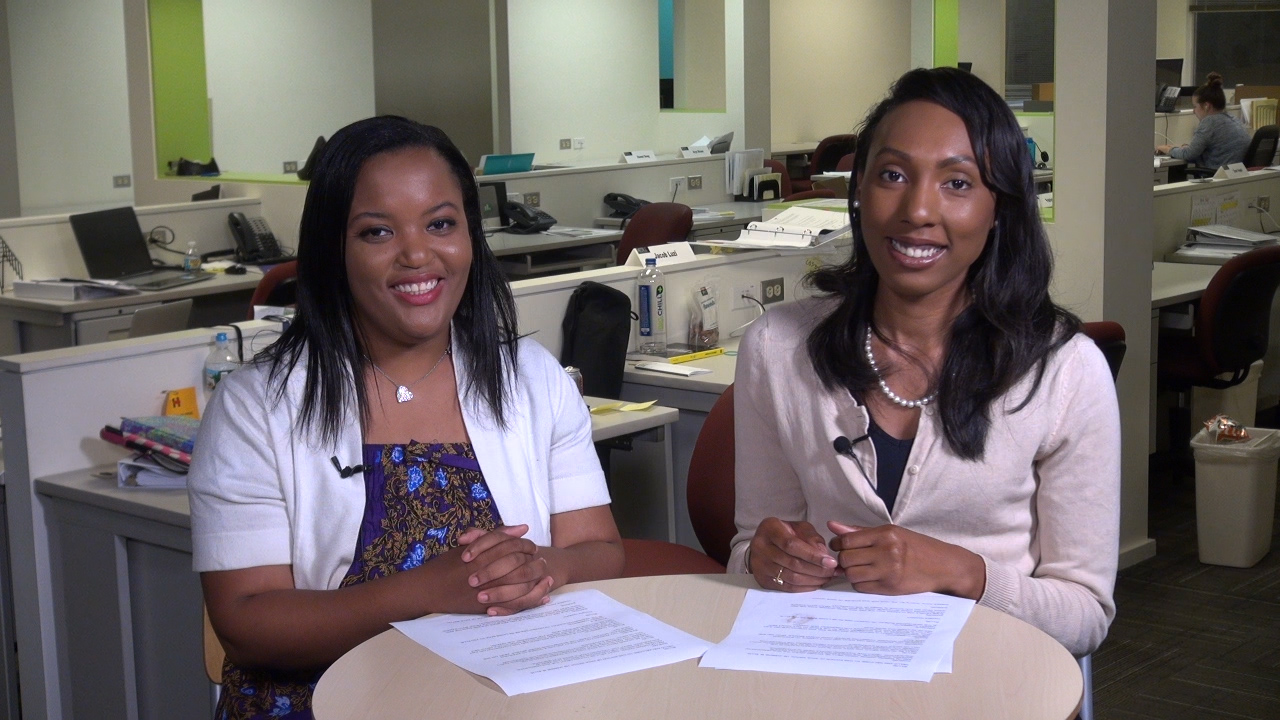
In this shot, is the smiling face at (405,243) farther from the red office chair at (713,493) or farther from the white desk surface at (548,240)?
the white desk surface at (548,240)

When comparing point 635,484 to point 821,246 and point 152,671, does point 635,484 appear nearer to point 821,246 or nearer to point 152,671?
point 821,246

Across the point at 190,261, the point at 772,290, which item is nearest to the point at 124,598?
the point at 772,290

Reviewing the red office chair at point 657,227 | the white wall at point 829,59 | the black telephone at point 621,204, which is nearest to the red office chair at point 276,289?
the red office chair at point 657,227

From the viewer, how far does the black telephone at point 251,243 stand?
636 centimetres

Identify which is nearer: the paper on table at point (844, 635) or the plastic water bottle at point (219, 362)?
the paper on table at point (844, 635)

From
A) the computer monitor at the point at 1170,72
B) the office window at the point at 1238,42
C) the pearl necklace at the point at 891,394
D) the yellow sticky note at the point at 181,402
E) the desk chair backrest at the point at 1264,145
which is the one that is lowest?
the yellow sticky note at the point at 181,402

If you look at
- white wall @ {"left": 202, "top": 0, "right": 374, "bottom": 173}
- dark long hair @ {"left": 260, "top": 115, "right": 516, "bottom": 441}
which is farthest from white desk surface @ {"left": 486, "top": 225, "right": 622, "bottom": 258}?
dark long hair @ {"left": 260, "top": 115, "right": 516, "bottom": 441}

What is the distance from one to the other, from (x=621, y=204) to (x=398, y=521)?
6.02 meters

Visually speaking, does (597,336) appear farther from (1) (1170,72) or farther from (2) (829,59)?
(2) (829,59)

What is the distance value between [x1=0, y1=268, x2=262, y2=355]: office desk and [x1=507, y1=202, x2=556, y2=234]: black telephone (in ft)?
5.28

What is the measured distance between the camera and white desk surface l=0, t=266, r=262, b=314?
5.28 m

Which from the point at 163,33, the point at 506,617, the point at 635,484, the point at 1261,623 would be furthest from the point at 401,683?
the point at 163,33

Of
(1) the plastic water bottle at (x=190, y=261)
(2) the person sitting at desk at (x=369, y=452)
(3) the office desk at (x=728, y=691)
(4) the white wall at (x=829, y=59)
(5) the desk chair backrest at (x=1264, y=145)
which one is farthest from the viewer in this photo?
(4) the white wall at (x=829, y=59)

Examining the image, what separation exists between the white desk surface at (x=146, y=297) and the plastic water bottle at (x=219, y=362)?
259 centimetres
